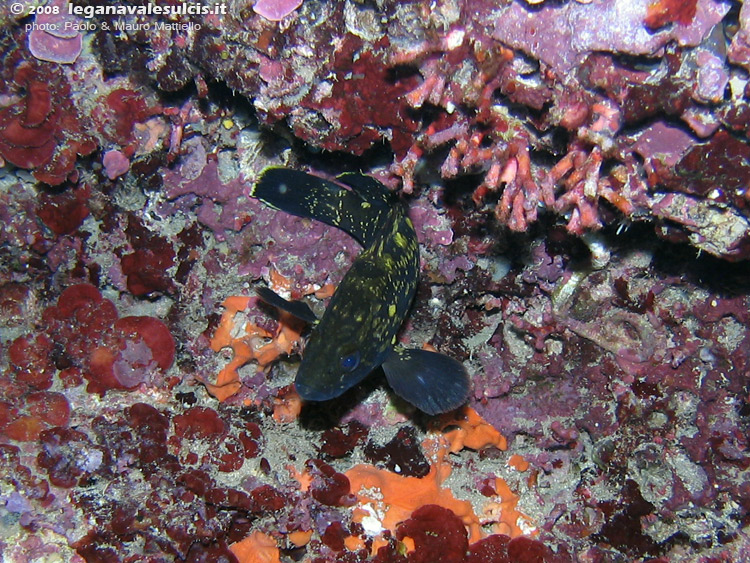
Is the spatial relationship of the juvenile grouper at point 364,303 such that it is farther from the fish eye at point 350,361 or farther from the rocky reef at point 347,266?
the rocky reef at point 347,266

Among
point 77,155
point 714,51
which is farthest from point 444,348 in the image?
point 77,155

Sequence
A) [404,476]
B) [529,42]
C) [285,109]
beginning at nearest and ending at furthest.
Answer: [529,42]
[285,109]
[404,476]

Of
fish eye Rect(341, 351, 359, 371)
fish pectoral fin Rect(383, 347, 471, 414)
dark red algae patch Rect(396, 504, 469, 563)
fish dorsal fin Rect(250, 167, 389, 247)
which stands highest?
fish dorsal fin Rect(250, 167, 389, 247)

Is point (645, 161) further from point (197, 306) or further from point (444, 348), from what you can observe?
point (197, 306)

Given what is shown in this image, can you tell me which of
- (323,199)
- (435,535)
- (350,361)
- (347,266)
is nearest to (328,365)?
(350,361)

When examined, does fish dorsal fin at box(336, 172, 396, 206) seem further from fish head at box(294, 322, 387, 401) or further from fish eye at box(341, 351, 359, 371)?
fish eye at box(341, 351, 359, 371)

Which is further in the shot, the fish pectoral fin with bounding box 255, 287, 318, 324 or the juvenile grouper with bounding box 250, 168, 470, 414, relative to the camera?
the fish pectoral fin with bounding box 255, 287, 318, 324

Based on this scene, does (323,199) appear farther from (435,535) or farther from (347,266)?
(435,535)

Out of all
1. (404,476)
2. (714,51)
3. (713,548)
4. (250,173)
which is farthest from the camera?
(250,173)

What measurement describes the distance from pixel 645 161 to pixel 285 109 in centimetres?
273

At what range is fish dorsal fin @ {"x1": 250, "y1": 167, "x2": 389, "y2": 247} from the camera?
4.66 meters

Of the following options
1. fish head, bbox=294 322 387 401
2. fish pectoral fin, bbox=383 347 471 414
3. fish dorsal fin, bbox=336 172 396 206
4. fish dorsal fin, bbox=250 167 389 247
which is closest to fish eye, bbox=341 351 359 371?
fish head, bbox=294 322 387 401

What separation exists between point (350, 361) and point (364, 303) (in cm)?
47

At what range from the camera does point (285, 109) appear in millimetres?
4105
